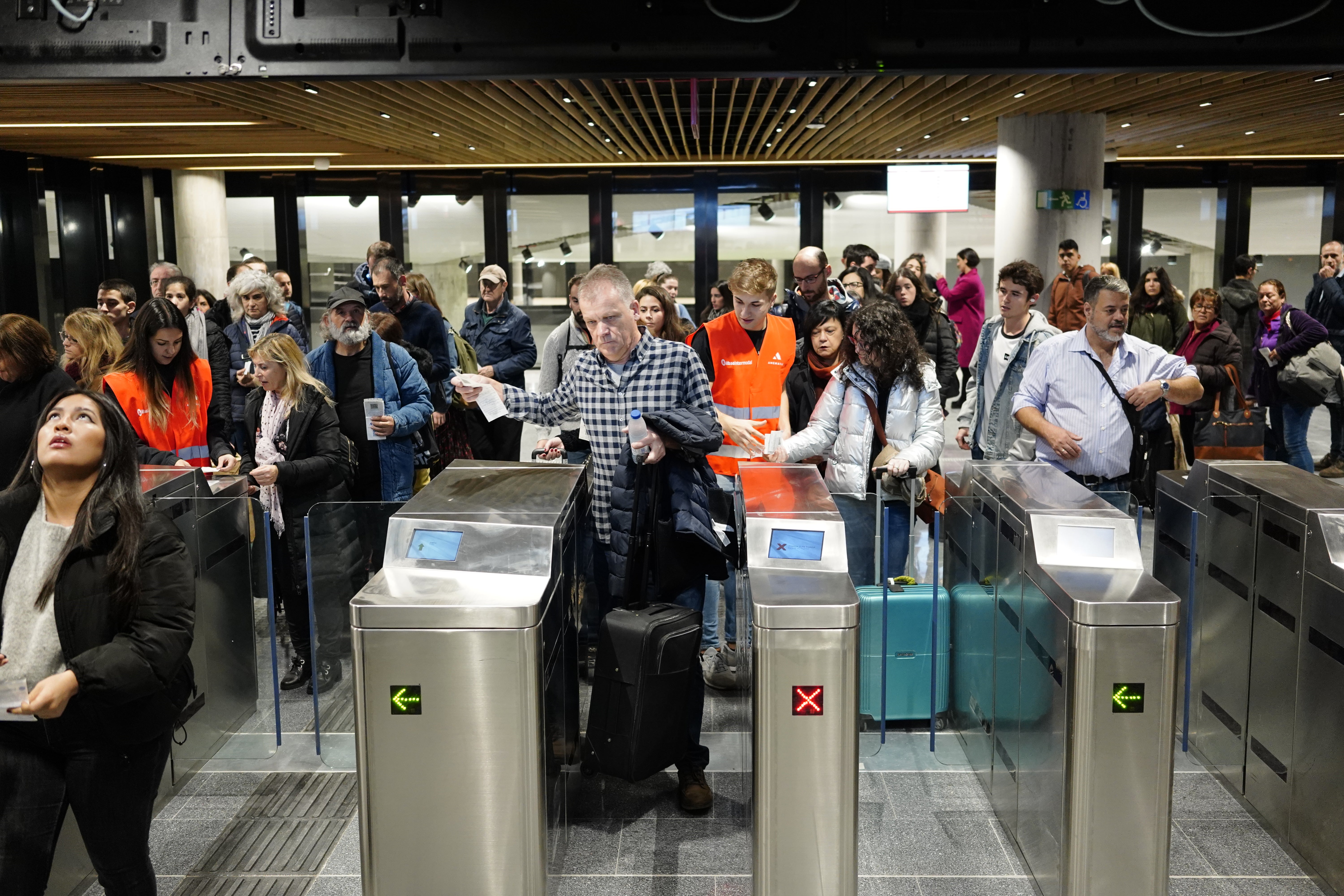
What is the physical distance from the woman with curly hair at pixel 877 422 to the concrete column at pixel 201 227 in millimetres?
12988

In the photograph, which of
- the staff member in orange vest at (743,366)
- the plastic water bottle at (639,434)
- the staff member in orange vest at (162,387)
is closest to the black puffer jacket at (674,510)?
the plastic water bottle at (639,434)

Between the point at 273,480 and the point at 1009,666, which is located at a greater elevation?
the point at 273,480

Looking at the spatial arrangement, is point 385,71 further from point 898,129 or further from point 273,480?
point 898,129

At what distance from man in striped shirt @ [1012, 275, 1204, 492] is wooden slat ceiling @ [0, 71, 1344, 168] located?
8.75ft

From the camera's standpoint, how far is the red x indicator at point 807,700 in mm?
2611

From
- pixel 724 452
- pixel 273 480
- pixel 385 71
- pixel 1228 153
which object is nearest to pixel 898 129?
pixel 1228 153

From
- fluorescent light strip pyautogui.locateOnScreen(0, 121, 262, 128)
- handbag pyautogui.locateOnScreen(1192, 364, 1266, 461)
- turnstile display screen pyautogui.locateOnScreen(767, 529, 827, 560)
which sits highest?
fluorescent light strip pyautogui.locateOnScreen(0, 121, 262, 128)

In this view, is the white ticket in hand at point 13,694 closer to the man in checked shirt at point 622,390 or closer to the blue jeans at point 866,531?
the man in checked shirt at point 622,390

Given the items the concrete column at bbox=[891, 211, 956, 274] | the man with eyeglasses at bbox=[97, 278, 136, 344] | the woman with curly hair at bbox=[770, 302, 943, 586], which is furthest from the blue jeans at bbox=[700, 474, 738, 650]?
the concrete column at bbox=[891, 211, 956, 274]

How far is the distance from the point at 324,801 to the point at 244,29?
4349 millimetres

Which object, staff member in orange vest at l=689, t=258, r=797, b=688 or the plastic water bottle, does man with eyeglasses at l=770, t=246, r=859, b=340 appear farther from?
the plastic water bottle

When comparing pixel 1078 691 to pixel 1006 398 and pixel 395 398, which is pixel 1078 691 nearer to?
pixel 1006 398

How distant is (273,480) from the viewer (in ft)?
13.7

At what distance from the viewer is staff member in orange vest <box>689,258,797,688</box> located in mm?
4688
